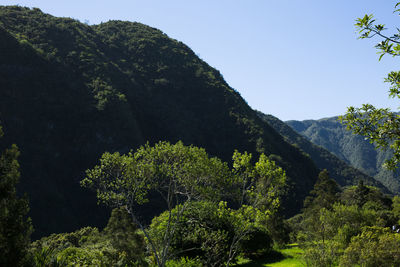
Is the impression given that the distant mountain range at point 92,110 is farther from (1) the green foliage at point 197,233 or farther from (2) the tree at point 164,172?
(2) the tree at point 164,172

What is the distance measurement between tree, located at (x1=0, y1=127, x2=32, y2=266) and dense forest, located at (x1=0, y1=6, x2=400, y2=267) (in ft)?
0.14

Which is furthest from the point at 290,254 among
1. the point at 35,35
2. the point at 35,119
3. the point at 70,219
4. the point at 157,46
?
the point at 157,46

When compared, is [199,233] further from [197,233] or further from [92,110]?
[92,110]

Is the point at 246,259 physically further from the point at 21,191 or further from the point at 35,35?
the point at 35,35

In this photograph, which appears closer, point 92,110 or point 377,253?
point 377,253

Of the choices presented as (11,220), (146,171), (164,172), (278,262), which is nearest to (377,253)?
(164,172)

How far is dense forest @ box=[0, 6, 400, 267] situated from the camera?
16.8 metres

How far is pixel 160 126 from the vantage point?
13862 centimetres

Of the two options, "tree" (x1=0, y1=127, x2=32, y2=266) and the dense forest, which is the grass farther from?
"tree" (x1=0, y1=127, x2=32, y2=266)

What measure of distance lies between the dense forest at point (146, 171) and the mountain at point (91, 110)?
1.66 ft

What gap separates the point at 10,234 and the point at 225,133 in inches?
5183

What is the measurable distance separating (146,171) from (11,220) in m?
7.39

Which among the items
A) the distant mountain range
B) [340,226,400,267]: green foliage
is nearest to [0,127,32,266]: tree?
[340,226,400,267]: green foliage

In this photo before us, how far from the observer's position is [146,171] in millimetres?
16953
